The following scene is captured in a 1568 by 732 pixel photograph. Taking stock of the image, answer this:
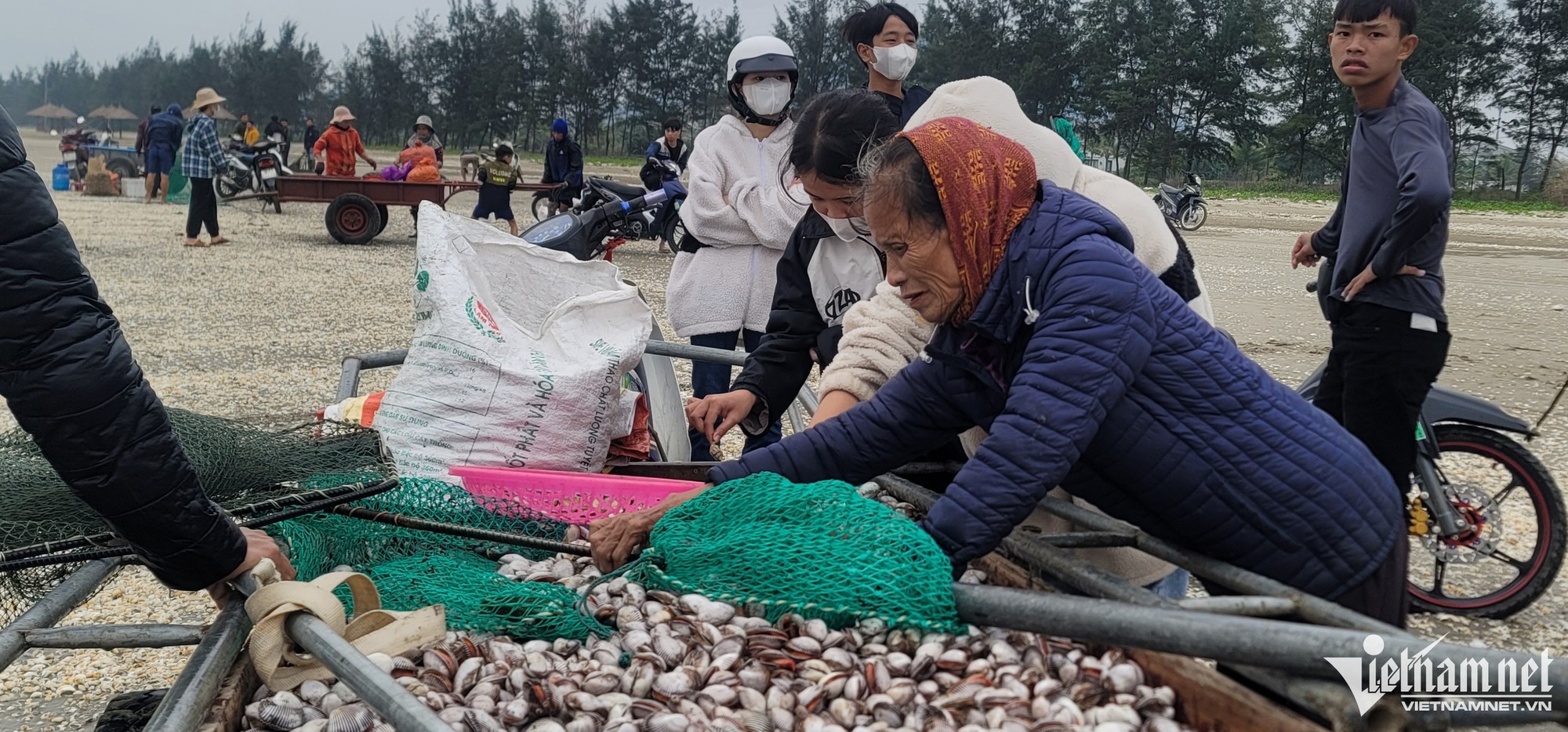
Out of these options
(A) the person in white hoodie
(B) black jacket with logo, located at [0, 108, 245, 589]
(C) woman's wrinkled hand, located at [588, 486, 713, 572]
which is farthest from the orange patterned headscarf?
(A) the person in white hoodie

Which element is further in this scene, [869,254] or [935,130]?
[869,254]

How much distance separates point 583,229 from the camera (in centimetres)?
472

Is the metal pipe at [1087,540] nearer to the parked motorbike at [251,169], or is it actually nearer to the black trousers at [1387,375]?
the black trousers at [1387,375]

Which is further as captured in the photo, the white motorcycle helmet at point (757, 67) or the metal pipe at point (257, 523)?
the white motorcycle helmet at point (757, 67)

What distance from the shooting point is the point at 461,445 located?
2748mm

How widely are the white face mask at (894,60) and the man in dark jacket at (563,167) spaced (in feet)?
37.7

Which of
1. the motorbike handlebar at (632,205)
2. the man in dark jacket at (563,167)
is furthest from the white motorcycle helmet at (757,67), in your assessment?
the man in dark jacket at (563,167)

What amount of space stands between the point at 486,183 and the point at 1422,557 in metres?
14.3

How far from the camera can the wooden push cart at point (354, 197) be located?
55.6 ft

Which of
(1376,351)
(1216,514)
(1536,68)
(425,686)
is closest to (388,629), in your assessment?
(425,686)

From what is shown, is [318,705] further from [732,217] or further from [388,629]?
[732,217]

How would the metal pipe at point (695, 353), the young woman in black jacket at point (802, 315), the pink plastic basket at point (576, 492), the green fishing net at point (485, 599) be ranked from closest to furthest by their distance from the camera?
the green fishing net at point (485, 599)
the pink plastic basket at point (576, 492)
the young woman in black jacket at point (802, 315)
the metal pipe at point (695, 353)

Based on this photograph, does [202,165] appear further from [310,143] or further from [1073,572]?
[310,143]

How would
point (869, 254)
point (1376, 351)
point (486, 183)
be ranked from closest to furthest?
point (869, 254), point (1376, 351), point (486, 183)
